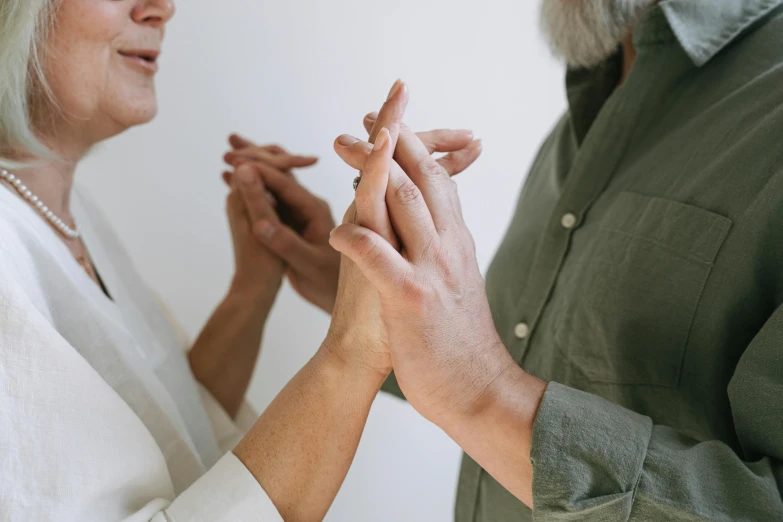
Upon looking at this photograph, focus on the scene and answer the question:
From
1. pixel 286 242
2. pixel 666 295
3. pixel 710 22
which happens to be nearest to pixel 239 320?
pixel 286 242

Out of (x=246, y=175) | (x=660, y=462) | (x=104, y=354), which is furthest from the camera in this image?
(x=246, y=175)

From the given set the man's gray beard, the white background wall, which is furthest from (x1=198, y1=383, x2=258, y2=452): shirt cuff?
the man's gray beard

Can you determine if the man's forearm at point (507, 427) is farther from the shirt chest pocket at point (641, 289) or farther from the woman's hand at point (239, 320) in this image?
the woman's hand at point (239, 320)

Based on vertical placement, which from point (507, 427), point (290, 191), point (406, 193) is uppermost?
point (406, 193)

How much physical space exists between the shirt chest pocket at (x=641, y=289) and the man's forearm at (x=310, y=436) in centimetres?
27

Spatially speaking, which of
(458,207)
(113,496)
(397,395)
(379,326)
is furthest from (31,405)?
(397,395)

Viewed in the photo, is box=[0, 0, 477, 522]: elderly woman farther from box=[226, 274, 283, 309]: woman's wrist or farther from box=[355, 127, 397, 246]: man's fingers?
box=[226, 274, 283, 309]: woman's wrist

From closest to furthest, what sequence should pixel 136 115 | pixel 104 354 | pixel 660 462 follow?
pixel 660 462, pixel 104 354, pixel 136 115

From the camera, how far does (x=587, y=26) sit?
38.5 inches

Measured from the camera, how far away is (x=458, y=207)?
709 mm

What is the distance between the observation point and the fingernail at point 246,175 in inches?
44.9

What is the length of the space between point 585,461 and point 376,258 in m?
0.26

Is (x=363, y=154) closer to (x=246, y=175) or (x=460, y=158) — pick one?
(x=460, y=158)

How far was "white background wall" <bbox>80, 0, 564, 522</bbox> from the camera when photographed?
1158 mm
